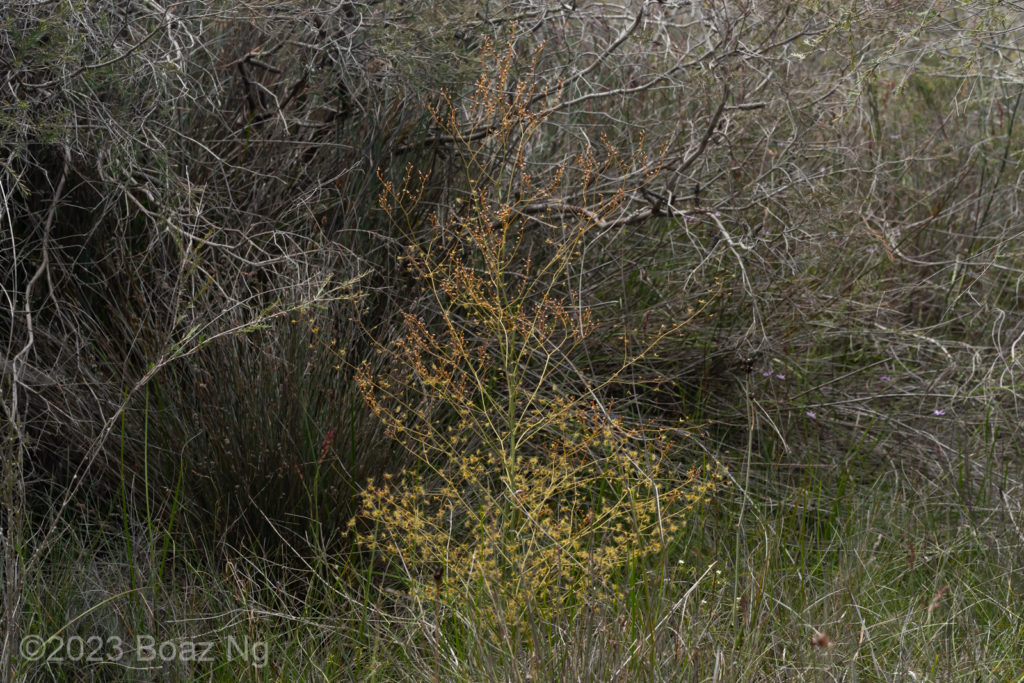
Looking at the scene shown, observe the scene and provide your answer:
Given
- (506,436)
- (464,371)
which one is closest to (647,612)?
(506,436)

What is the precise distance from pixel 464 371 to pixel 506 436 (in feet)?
0.66

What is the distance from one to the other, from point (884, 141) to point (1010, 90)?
69 cm

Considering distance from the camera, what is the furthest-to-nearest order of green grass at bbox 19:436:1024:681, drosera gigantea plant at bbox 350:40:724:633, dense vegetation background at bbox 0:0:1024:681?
dense vegetation background at bbox 0:0:1024:681 → drosera gigantea plant at bbox 350:40:724:633 → green grass at bbox 19:436:1024:681

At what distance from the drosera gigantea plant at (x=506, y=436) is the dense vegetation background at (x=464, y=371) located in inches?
1.0

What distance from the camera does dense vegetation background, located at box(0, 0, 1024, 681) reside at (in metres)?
2.33

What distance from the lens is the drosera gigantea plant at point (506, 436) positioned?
223cm

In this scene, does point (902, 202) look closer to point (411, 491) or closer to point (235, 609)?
point (411, 491)

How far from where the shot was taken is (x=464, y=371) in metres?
2.58

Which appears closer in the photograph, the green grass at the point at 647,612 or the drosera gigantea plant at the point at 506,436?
the green grass at the point at 647,612

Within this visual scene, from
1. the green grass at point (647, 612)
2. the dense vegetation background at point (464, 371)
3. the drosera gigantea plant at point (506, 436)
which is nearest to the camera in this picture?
the green grass at point (647, 612)

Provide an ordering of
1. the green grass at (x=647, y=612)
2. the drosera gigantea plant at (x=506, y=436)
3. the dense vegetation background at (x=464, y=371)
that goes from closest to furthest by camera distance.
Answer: the green grass at (x=647, y=612) < the drosera gigantea plant at (x=506, y=436) < the dense vegetation background at (x=464, y=371)

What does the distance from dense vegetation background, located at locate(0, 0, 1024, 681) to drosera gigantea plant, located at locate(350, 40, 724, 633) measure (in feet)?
0.09

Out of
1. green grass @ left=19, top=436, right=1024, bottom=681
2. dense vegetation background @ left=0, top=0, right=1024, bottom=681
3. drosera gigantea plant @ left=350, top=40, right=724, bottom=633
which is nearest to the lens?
green grass @ left=19, top=436, right=1024, bottom=681

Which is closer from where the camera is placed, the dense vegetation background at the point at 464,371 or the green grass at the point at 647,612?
the green grass at the point at 647,612
